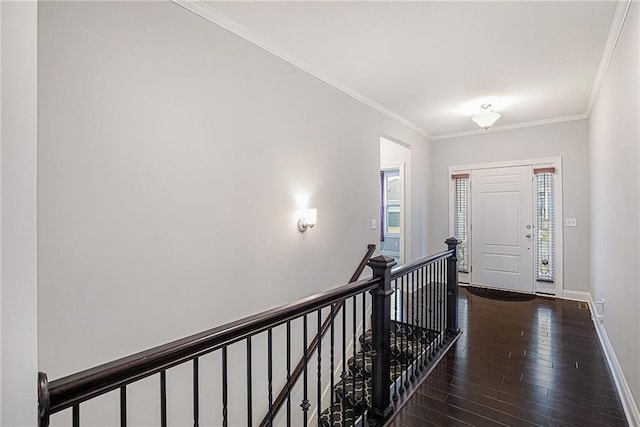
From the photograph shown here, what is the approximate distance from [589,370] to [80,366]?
3.56m

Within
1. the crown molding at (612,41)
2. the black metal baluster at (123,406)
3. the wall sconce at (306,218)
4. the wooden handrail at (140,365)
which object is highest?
the crown molding at (612,41)

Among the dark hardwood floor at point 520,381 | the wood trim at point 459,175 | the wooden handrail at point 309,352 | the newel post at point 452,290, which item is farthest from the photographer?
the wood trim at point 459,175

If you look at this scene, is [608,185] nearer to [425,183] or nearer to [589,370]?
[589,370]

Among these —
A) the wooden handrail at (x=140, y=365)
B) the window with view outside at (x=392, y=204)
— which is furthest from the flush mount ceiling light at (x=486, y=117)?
the wooden handrail at (x=140, y=365)

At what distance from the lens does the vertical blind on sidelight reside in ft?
18.8

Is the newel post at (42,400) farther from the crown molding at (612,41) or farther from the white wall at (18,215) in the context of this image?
the crown molding at (612,41)

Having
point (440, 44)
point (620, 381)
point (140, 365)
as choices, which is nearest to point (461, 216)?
point (620, 381)

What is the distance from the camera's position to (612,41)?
2568 millimetres

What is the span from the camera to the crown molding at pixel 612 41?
7.15ft

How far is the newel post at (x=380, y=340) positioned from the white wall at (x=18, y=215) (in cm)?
166

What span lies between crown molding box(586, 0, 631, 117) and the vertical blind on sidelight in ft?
7.56

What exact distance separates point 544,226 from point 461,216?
47.2 inches

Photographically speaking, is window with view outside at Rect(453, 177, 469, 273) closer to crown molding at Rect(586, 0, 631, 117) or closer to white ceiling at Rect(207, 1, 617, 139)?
white ceiling at Rect(207, 1, 617, 139)

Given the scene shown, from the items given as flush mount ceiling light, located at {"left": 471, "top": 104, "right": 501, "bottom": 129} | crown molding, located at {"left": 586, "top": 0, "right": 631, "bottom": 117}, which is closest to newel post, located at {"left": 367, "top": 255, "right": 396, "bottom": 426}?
crown molding, located at {"left": 586, "top": 0, "right": 631, "bottom": 117}
